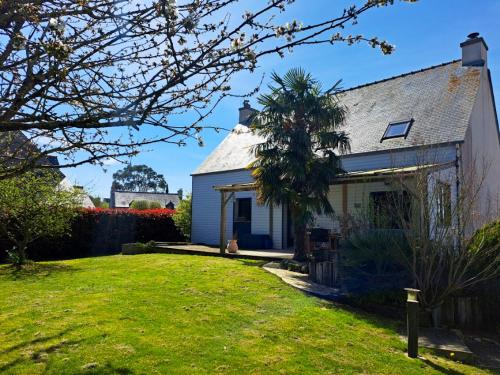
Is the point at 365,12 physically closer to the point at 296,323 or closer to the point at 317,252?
the point at 296,323

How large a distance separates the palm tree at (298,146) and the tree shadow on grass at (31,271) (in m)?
6.21

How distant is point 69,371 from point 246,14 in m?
4.04

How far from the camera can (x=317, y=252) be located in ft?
37.1

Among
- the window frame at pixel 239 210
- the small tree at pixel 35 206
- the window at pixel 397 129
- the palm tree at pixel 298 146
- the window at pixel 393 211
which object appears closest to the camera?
the window at pixel 393 211

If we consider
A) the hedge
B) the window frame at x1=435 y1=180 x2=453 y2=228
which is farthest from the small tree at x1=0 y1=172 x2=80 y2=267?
the window frame at x1=435 y1=180 x2=453 y2=228

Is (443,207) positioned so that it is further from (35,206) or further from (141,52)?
(35,206)

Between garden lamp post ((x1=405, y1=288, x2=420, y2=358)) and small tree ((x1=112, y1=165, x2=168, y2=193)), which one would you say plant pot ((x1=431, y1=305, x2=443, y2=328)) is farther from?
small tree ((x1=112, y1=165, x2=168, y2=193))

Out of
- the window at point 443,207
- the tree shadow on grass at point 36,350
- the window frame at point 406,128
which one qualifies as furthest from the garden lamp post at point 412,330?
the window frame at point 406,128

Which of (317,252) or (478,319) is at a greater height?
(317,252)

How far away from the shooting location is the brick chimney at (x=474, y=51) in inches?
606

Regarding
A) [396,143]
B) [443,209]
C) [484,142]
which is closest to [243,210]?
[396,143]

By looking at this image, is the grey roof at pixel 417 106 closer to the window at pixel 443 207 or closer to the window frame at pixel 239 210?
the window frame at pixel 239 210

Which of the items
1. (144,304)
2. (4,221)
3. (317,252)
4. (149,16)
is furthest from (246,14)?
(4,221)

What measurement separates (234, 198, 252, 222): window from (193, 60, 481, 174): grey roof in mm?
1596
